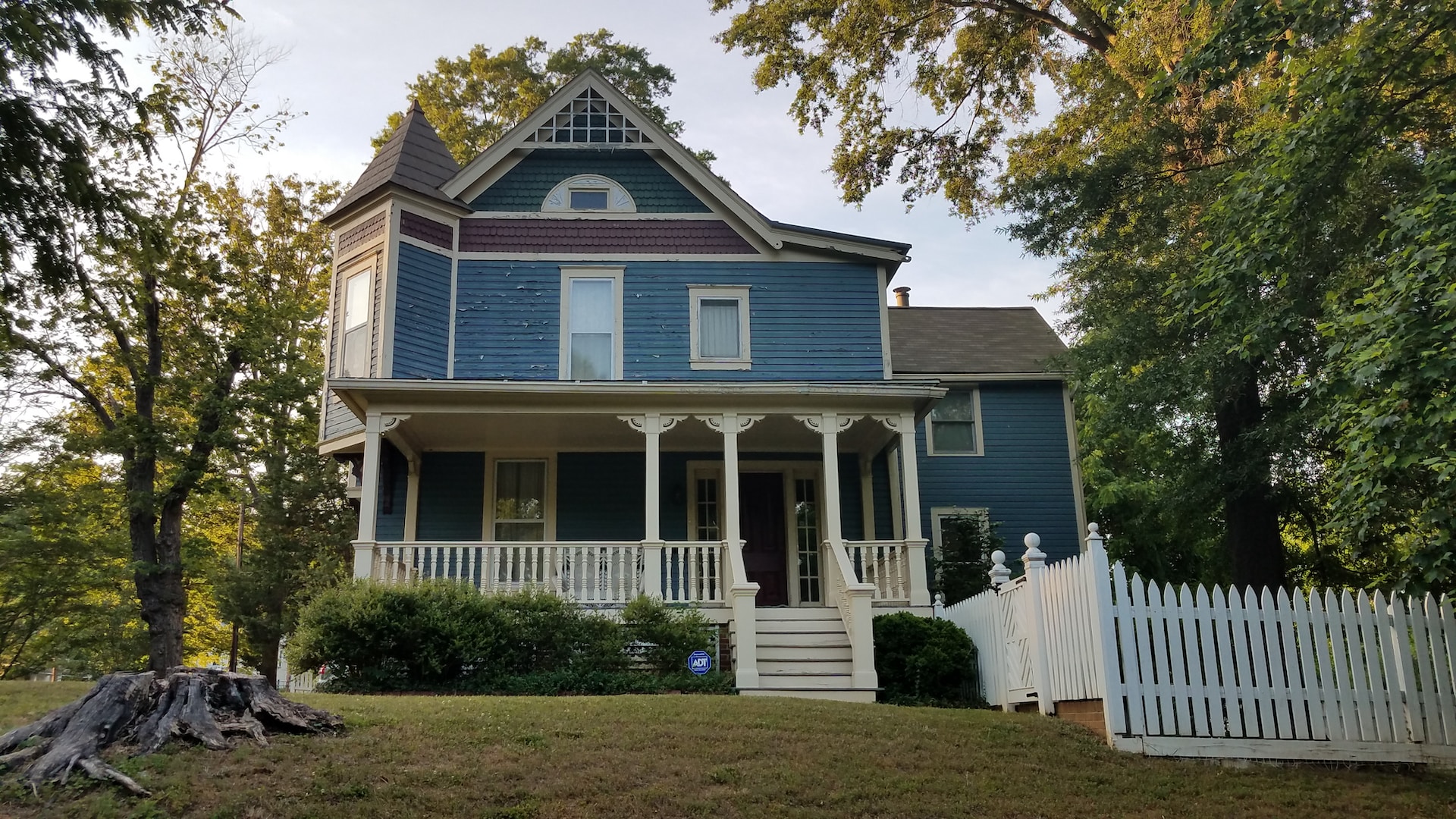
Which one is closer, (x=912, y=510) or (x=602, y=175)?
(x=912, y=510)

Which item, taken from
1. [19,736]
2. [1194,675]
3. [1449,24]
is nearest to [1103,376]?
[1449,24]

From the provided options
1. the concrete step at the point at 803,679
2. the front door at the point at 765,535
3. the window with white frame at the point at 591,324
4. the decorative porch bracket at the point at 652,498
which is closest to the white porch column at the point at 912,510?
the concrete step at the point at 803,679

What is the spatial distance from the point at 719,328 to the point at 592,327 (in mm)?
1967

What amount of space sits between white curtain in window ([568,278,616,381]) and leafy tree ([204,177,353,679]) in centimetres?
598

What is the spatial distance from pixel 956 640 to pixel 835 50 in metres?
13.0

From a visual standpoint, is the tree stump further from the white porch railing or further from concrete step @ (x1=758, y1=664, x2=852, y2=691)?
concrete step @ (x1=758, y1=664, x2=852, y2=691)

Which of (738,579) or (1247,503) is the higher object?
(1247,503)

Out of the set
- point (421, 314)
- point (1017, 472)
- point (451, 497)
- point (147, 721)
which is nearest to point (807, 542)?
point (1017, 472)

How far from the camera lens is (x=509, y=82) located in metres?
28.8

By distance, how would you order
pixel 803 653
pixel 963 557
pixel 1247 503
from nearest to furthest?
pixel 803 653 → pixel 1247 503 → pixel 963 557

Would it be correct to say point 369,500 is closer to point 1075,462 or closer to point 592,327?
point 592,327

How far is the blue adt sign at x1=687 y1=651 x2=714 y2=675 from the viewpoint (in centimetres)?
1240

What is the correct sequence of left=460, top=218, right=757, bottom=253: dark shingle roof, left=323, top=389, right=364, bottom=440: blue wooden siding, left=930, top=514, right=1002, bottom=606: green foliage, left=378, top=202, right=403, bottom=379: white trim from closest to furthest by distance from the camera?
left=378, top=202, right=403, bottom=379: white trim, left=323, top=389, right=364, bottom=440: blue wooden siding, left=460, top=218, right=757, bottom=253: dark shingle roof, left=930, top=514, right=1002, bottom=606: green foliage

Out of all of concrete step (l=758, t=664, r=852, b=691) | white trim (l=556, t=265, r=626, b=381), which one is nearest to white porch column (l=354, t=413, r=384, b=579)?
white trim (l=556, t=265, r=626, b=381)
